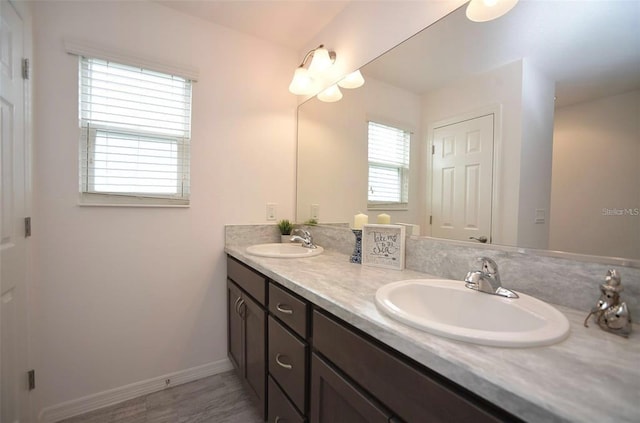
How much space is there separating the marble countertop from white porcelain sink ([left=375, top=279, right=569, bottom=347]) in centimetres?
2

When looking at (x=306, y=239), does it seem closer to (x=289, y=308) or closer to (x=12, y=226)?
(x=289, y=308)

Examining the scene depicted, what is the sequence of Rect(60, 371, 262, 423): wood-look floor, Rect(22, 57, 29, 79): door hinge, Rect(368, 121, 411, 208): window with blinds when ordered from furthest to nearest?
Rect(60, 371, 262, 423): wood-look floor < Rect(368, 121, 411, 208): window with blinds < Rect(22, 57, 29, 79): door hinge

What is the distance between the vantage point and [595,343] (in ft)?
1.87

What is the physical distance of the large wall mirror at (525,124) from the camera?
73 cm

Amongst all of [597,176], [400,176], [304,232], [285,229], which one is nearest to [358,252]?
[400,176]

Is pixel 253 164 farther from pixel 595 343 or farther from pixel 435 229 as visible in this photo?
pixel 595 343

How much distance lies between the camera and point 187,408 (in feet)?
4.97

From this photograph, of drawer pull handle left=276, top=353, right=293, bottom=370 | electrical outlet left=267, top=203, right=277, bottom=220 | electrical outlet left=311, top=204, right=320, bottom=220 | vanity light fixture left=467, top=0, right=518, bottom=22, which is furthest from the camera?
electrical outlet left=267, top=203, right=277, bottom=220

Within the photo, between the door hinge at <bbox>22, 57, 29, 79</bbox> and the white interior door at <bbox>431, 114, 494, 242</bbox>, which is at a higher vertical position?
the door hinge at <bbox>22, 57, 29, 79</bbox>

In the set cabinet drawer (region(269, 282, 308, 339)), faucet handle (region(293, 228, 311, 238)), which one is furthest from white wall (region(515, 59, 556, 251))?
faucet handle (region(293, 228, 311, 238))

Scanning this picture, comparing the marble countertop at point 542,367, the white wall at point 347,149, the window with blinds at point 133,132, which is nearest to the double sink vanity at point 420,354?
the marble countertop at point 542,367

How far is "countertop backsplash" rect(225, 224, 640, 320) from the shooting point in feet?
2.36

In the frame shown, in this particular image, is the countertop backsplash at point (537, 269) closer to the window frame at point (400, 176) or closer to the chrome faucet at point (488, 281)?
the chrome faucet at point (488, 281)

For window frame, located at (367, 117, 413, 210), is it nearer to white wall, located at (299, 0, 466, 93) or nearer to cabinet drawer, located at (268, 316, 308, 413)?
white wall, located at (299, 0, 466, 93)
